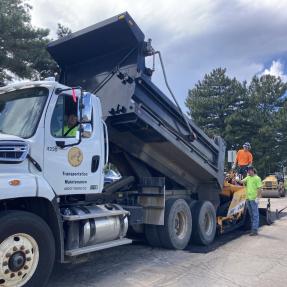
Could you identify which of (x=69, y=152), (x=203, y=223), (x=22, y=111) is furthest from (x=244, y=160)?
(x=22, y=111)

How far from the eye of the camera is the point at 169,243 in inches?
287

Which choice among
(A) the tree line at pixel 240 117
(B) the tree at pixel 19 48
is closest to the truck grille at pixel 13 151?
(B) the tree at pixel 19 48

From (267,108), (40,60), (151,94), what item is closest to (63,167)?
(151,94)

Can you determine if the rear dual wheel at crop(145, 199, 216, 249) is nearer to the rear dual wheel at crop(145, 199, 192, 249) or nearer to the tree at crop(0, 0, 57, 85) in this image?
the rear dual wheel at crop(145, 199, 192, 249)

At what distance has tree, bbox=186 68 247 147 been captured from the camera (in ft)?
131

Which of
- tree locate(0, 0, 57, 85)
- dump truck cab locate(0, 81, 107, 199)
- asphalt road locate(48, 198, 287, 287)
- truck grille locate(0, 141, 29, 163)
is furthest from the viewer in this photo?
tree locate(0, 0, 57, 85)

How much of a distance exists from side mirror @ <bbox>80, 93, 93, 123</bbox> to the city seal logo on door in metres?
0.46

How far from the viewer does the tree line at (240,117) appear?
128ft

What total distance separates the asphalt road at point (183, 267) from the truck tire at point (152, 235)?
0.13 meters

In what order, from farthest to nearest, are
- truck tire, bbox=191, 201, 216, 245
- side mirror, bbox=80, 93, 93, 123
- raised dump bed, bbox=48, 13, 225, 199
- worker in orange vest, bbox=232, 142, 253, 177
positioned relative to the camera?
worker in orange vest, bbox=232, 142, 253, 177, truck tire, bbox=191, 201, 216, 245, raised dump bed, bbox=48, 13, 225, 199, side mirror, bbox=80, 93, 93, 123

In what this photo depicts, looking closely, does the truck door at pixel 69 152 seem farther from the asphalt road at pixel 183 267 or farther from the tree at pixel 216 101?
the tree at pixel 216 101

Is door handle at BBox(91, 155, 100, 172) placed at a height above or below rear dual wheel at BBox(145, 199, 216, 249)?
above

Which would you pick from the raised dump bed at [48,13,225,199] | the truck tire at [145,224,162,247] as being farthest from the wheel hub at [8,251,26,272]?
the truck tire at [145,224,162,247]

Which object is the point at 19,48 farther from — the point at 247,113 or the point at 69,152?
the point at 247,113
